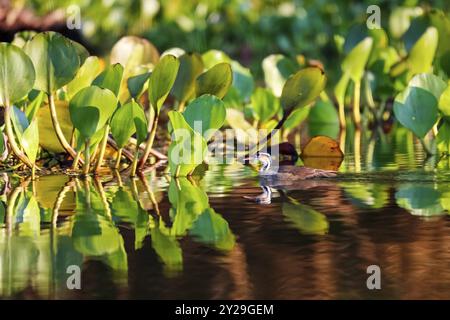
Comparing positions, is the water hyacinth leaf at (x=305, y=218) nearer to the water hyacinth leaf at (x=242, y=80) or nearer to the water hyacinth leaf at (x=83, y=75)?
the water hyacinth leaf at (x=83, y=75)

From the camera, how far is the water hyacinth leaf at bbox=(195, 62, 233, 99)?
2932mm

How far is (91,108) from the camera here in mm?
2736

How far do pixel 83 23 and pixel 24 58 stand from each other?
5444 mm

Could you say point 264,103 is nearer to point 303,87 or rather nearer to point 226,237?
point 303,87

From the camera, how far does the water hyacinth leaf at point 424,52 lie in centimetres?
405

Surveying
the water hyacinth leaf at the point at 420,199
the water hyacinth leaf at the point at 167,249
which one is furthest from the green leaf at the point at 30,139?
the water hyacinth leaf at the point at 420,199

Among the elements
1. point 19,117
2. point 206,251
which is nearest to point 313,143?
point 19,117

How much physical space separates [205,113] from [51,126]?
557 mm

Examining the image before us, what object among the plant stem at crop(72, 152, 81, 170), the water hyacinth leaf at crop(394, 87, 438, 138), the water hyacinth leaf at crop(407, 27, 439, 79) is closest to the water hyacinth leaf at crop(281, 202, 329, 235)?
the plant stem at crop(72, 152, 81, 170)

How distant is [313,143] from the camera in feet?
11.2

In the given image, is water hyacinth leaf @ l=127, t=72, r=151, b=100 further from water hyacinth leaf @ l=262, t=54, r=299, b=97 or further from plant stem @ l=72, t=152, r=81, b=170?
water hyacinth leaf @ l=262, t=54, r=299, b=97

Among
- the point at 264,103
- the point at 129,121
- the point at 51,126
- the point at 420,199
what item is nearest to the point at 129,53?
the point at 264,103

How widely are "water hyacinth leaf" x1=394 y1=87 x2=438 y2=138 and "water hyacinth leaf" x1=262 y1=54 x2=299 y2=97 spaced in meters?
1.19

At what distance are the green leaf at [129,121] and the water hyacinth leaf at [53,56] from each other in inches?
7.0
